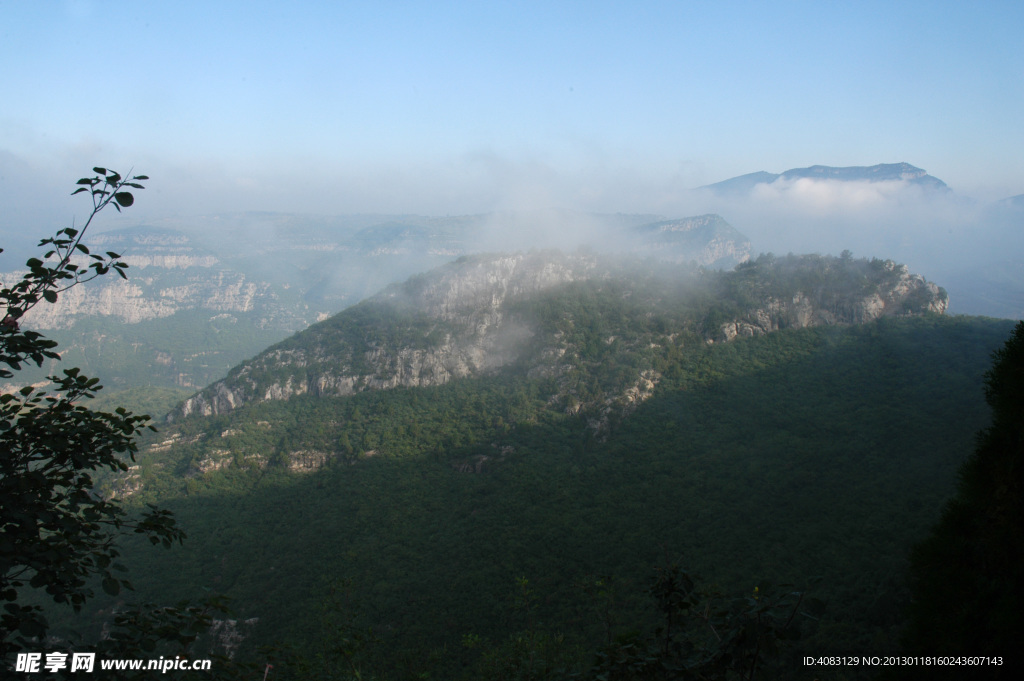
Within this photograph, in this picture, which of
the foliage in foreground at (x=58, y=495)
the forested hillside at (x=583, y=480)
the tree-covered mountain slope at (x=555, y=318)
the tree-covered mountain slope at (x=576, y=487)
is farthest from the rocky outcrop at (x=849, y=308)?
the foliage in foreground at (x=58, y=495)

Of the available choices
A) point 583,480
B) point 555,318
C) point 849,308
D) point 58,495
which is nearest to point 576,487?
point 583,480

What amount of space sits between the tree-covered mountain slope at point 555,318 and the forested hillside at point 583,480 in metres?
0.94

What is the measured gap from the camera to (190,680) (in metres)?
9.02

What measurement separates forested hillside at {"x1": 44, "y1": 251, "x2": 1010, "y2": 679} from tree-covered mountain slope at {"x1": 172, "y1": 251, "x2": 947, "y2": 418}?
94 centimetres

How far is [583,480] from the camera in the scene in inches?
3044

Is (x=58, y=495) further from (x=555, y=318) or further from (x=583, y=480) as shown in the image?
(x=555, y=318)

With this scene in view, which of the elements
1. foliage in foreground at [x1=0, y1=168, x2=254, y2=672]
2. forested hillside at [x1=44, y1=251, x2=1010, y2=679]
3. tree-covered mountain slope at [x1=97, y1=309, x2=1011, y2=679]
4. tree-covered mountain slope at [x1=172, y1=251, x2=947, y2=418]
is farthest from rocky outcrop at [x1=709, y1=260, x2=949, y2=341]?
foliage in foreground at [x1=0, y1=168, x2=254, y2=672]

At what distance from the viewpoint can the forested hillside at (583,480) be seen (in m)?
47.9

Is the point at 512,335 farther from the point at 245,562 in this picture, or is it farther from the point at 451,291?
the point at 245,562

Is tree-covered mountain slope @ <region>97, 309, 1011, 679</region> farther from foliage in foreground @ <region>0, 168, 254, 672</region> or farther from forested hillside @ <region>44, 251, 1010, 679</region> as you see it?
foliage in foreground @ <region>0, 168, 254, 672</region>

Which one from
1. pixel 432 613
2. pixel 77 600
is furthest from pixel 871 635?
pixel 77 600

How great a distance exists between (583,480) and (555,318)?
4559cm

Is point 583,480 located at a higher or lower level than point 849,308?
lower

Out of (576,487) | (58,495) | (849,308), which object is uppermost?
(849,308)
